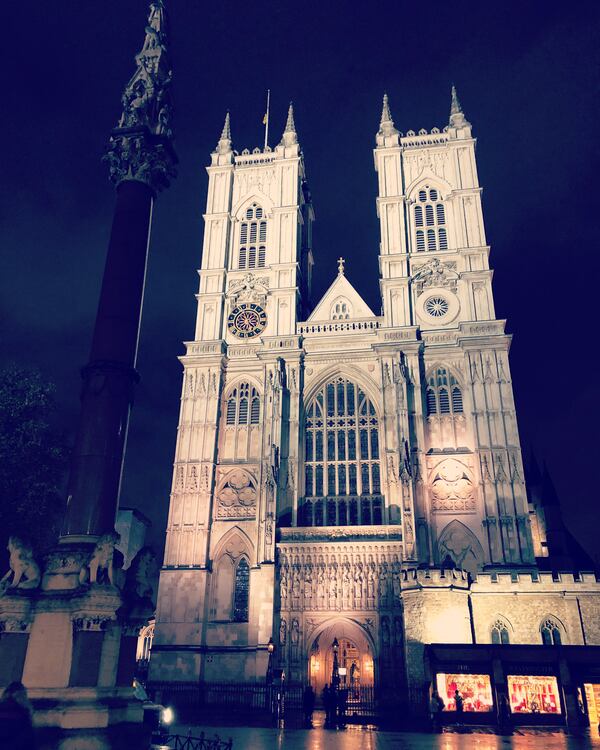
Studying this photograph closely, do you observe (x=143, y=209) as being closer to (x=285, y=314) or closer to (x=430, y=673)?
(x=430, y=673)

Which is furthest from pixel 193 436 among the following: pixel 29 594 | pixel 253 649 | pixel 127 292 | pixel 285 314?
pixel 29 594

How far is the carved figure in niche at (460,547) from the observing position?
32841mm

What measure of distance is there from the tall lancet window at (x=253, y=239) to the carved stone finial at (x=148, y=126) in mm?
23966

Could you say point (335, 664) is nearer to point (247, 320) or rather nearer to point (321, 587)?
point (321, 587)

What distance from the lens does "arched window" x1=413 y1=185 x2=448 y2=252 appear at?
4144cm

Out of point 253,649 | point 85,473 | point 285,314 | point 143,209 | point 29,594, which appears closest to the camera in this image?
point 29,594

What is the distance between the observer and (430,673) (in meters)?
22.1

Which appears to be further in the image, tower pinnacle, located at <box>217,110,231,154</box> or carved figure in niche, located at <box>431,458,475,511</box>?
tower pinnacle, located at <box>217,110,231,154</box>

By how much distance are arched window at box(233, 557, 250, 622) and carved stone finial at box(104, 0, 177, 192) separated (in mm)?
23012

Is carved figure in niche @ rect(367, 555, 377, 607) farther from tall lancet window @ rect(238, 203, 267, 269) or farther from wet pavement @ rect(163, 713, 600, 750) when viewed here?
tall lancet window @ rect(238, 203, 267, 269)

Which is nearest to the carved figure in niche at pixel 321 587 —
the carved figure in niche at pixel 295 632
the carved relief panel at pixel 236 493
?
the carved figure in niche at pixel 295 632

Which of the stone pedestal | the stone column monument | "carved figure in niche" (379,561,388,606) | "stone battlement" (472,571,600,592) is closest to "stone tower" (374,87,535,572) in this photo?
"carved figure in niche" (379,561,388,606)

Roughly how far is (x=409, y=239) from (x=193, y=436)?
1899 cm

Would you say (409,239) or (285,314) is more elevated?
(409,239)
